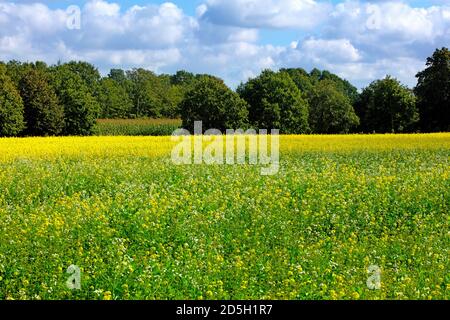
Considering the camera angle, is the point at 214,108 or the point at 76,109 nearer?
the point at 214,108

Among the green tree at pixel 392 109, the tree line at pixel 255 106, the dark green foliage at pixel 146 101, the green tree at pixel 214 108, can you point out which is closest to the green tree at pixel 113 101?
the dark green foliage at pixel 146 101

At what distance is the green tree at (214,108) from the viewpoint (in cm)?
6850

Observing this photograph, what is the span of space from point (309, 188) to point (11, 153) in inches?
584

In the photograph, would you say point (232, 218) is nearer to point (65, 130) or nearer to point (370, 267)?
point (370, 267)

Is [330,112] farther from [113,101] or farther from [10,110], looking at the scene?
[10,110]

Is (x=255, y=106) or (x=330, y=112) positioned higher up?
(x=255, y=106)

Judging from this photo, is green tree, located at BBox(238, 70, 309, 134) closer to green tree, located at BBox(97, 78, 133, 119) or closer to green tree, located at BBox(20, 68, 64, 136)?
green tree, located at BBox(20, 68, 64, 136)

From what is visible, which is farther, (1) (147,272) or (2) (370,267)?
(2) (370,267)

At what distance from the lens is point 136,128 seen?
74.0m

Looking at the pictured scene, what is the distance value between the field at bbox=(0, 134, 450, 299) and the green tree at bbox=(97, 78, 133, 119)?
75.9 m

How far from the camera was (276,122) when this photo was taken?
7062 centimetres

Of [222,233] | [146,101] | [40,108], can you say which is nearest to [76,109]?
[40,108]

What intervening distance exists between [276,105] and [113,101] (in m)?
35.1
